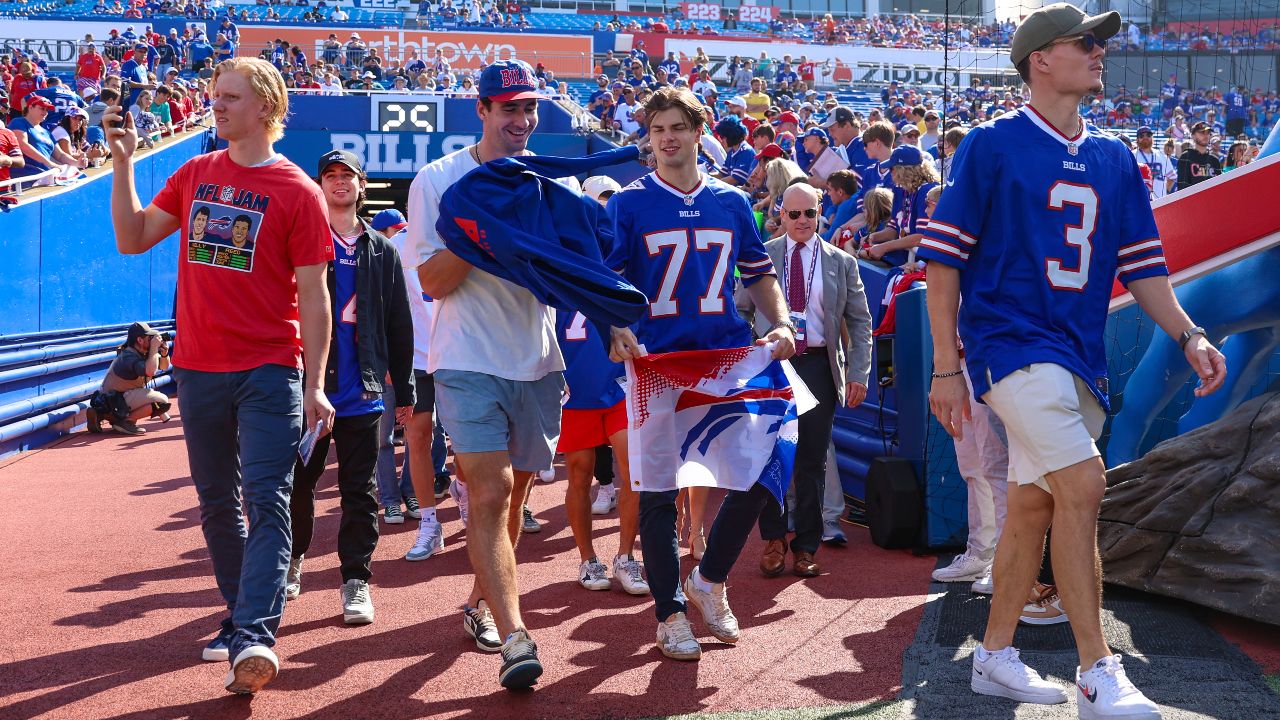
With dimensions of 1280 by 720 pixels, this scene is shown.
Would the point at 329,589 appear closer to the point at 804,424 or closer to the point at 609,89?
the point at 804,424

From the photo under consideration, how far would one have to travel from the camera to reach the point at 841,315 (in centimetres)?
631

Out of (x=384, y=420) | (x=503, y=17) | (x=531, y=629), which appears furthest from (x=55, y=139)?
(x=503, y=17)

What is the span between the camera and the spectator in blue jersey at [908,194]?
7582 mm

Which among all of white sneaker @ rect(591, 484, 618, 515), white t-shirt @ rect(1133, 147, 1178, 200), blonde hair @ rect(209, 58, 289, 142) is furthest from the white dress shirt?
white t-shirt @ rect(1133, 147, 1178, 200)

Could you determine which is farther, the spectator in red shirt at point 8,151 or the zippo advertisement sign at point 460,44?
the zippo advertisement sign at point 460,44

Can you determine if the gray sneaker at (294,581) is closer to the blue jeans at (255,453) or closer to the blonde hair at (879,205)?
the blue jeans at (255,453)

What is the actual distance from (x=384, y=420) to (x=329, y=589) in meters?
1.78

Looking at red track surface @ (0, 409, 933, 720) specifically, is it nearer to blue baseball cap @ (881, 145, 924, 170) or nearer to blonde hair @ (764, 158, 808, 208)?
blonde hair @ (764, 158, 808, 208)

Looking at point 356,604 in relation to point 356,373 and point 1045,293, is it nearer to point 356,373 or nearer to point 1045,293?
point 356,373

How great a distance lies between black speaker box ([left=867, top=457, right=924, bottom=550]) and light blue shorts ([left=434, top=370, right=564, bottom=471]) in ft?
8.74

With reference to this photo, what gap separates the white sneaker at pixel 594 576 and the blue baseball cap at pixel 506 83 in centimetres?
244

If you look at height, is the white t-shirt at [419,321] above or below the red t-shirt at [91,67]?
below

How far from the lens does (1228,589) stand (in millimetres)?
4570

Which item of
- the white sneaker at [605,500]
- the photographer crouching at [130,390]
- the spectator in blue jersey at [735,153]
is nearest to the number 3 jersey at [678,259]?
the white sneaker at [605,500]
